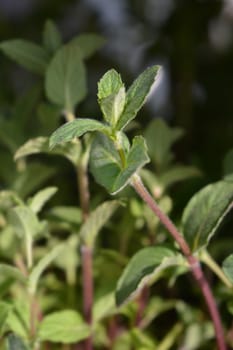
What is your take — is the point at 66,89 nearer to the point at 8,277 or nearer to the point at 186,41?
the point at 8,277

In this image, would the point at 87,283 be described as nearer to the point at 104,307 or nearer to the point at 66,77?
the point at 104,307

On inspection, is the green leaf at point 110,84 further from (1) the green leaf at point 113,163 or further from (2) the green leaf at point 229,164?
(2) the green leaf at point 229,164

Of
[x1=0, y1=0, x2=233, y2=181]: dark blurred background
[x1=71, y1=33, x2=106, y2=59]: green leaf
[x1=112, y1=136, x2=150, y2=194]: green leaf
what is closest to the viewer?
[x1=112, y1=136, x2=150, y2=194]: green leaf

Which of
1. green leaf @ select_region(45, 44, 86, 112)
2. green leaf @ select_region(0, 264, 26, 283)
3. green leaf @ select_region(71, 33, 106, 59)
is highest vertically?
green leaf @ select_region(71, 33, 106, 59)

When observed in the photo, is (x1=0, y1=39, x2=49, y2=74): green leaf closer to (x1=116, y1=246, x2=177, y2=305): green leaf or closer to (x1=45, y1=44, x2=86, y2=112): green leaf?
(x1=45, y1=44, x2=86, y2=112): green leaf

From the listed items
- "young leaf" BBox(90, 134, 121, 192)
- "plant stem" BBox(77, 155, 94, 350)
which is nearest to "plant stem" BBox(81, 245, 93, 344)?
"plant stem" BBox(77, 155, 94, 350)
